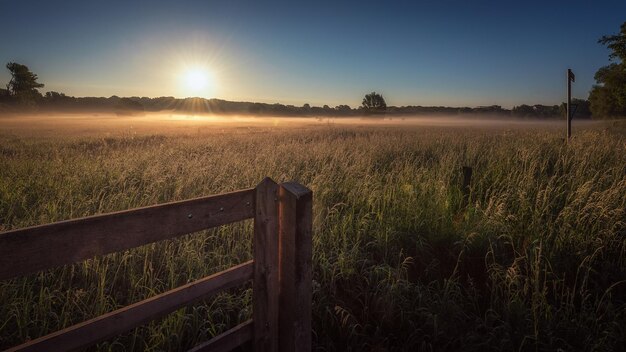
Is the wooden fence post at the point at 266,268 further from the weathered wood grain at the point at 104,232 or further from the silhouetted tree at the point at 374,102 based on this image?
the silhouetted tree at the point at 374,102

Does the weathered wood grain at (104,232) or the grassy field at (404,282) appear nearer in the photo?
the weathered wood grain at (104,232)

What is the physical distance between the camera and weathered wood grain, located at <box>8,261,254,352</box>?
1616 mm

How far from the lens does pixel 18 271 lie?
1.41 metres

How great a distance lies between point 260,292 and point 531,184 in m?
5.66

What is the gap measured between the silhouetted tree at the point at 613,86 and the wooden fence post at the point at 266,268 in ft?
140

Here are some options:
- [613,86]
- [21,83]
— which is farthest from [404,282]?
[21,83]

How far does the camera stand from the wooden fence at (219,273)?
1.50 metres

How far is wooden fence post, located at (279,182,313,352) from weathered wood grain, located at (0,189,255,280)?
327mm

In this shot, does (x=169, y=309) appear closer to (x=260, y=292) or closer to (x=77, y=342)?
(x=77, y=342)

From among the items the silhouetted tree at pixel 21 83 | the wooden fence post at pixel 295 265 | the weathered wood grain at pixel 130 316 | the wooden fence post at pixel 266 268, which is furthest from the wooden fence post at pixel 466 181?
the silhouetted tree at pixel 21 83

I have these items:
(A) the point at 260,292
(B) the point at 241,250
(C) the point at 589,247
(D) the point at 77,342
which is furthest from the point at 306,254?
(C) the point at 589,247

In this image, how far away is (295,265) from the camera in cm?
237

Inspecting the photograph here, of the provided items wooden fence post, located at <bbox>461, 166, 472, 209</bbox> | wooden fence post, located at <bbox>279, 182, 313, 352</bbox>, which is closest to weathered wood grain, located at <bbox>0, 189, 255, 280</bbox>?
wooden fence post, located at <bbox>279, 182, 313, 352</bbox>

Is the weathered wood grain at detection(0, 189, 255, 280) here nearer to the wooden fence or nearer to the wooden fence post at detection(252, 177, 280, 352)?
the wooden fence
